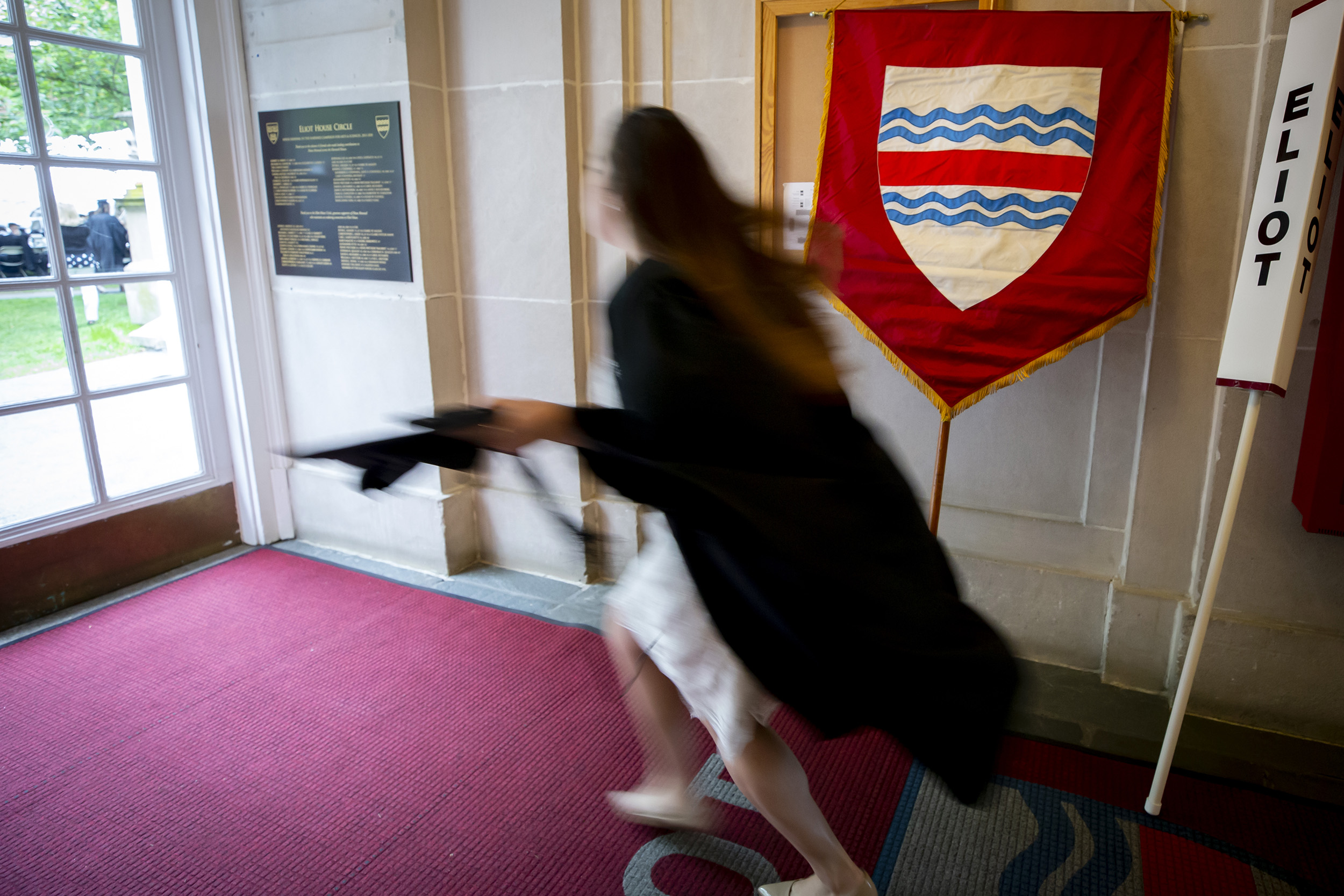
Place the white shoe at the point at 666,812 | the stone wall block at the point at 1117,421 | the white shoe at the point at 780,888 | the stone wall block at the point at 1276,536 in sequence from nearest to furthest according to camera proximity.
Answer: the white shoe at the point at 780,888 → the white shoe at the point at 666,812 → the stone wall block at the point at 1276,536 → the stone wall block at the point at 1117,421

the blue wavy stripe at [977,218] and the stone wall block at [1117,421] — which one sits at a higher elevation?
the blue wavy stripe at [977,218]

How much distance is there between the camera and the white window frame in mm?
2750

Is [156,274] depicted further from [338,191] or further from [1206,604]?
[1206,604]

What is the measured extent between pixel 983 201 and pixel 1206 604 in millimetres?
1039

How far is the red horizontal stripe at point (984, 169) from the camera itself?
2016mm

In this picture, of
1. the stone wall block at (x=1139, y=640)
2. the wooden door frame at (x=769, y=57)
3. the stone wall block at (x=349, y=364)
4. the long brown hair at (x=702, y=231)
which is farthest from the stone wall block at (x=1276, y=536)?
the stone wall block at (x=349, y=364)

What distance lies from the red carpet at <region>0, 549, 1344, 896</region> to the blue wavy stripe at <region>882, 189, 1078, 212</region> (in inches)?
52.1

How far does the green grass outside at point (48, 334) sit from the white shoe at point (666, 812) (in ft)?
8.05

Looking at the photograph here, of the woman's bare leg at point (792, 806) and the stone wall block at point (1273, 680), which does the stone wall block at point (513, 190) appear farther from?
the stone wall block at point (1273, 680)

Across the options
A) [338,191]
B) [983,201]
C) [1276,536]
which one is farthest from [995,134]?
[338,191]

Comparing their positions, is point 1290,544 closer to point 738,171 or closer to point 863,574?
point 863,574

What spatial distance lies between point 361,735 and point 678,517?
1.40 meters

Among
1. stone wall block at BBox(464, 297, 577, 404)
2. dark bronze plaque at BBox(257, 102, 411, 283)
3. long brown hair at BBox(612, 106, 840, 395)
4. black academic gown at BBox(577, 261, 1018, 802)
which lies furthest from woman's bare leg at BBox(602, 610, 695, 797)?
dark bronze plaque at BBox(257, 102, 411, 283)

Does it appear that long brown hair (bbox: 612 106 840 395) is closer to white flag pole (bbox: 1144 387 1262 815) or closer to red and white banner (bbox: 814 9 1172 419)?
red and white banner (bbox: 814 9 1172 419)
